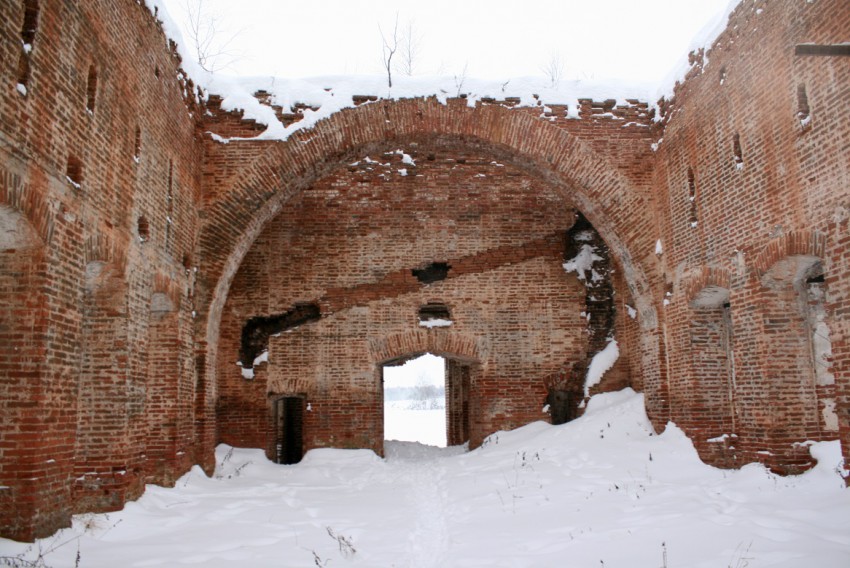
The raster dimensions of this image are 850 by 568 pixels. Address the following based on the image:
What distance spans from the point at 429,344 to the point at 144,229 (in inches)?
239

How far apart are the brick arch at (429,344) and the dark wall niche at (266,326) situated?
1.32 meters

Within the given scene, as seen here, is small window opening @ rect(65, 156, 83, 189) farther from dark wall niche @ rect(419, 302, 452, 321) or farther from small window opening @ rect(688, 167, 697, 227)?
small window opening @ rect(688, 167, 697, 227)

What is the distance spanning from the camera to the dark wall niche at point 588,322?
42.8 feet

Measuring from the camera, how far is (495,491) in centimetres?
864

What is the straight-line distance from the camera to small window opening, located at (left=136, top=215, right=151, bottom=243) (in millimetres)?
8289

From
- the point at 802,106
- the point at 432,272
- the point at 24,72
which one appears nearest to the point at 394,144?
the point at 432,272

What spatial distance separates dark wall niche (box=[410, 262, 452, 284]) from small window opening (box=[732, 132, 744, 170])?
19.3 ft

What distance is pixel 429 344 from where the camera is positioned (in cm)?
1294

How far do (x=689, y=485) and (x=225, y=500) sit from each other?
18.0 ft

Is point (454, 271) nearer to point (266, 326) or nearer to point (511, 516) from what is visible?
point (266, 326)

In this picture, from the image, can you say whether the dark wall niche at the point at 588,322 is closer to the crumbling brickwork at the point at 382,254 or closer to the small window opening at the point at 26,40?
the crumbling brickwork at the point at 382,254

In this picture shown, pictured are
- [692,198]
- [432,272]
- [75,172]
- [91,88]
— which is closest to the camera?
[75,172]

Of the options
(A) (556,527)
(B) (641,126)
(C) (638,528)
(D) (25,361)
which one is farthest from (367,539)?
(B) (641,126)

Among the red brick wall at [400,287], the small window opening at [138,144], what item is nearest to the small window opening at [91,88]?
the small window opening at [138,144]
